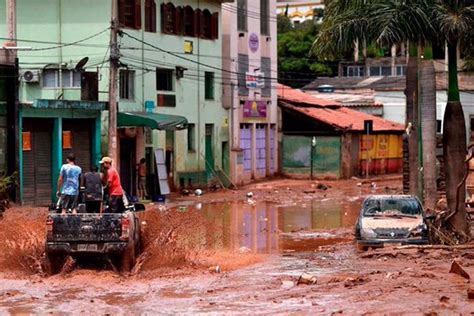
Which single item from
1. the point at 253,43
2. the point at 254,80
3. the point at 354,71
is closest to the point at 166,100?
the point at 254,80

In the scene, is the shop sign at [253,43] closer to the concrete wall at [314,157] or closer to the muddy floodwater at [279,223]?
the concrete wall at [314,157]

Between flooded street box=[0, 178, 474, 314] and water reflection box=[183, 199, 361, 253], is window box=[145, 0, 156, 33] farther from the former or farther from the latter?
flooded street box=[0, 178, 474, 314]

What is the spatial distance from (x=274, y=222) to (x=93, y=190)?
13851 millimetres

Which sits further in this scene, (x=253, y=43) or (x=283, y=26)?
(x=283, y=26)

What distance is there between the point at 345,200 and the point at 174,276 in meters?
24.6

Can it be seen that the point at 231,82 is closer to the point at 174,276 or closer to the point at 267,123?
the point at 267,123

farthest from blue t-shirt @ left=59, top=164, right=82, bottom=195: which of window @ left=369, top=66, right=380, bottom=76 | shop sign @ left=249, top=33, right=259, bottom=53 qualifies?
window @ left=369, top=66, right=380, bottom=76

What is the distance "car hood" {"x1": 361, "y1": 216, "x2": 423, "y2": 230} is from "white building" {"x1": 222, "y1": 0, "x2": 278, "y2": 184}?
27049 mm

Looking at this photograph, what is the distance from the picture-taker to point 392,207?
25.3 meters

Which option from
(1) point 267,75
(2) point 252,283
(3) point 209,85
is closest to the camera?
A: (2) point 252,283

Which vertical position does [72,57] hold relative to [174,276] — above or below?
above

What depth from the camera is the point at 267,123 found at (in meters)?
56.5

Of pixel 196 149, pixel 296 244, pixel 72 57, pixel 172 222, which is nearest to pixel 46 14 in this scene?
pixel 72 57

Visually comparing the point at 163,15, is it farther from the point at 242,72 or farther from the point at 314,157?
the point at 314,157
